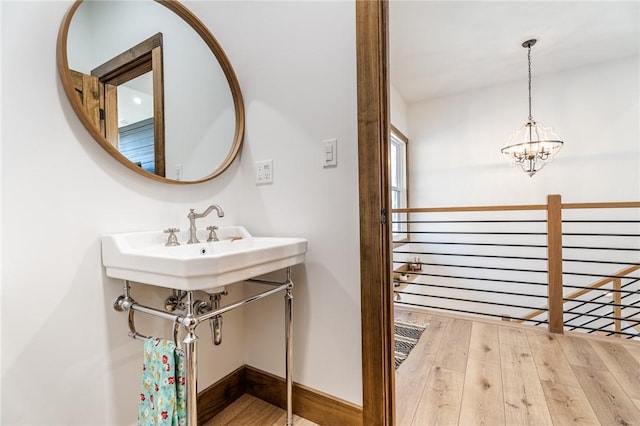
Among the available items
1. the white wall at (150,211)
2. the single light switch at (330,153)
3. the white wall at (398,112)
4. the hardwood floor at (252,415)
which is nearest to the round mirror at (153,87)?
the white wall at (150,211)

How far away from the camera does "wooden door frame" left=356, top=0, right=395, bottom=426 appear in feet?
3.57

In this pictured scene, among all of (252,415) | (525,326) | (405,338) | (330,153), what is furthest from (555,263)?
(252,415)

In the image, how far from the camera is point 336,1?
3.88ft

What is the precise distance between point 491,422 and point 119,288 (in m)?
1.65

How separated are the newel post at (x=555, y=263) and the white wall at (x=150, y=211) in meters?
1.95

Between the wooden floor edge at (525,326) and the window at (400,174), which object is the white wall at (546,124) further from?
the wooden floor edge at (525,326)

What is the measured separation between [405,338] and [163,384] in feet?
5.77

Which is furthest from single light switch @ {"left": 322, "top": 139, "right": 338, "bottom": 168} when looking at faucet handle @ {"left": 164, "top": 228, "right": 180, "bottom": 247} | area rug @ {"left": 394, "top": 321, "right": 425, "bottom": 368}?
area rug @ {"left": 394, "top": 321, "right": 425, "bottom": 368}

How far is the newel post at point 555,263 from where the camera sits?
2.19 m

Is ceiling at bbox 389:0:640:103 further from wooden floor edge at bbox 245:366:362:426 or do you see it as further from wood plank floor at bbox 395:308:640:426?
wooden floor edge at bbox 245:366:362:426

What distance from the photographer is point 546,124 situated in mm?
3385

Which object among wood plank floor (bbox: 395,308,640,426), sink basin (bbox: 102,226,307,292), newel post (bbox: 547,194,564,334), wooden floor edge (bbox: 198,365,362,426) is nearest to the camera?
sink basin (bbox: 102,226,307,292)

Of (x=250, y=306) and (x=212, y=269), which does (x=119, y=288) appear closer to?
(x=212, y=269)

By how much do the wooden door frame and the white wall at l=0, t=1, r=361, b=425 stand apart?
0.05m
